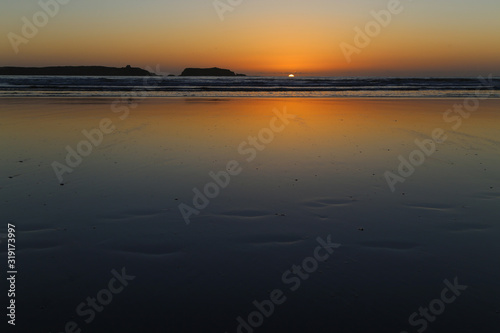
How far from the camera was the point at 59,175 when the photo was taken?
6.76 metres

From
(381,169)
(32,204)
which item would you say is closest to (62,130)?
(32,204)

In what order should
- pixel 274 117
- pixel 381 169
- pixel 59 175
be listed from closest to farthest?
pixel 59 175, pixel 381 169, pixel 274 117

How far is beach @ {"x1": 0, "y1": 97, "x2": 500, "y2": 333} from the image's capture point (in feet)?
9.74

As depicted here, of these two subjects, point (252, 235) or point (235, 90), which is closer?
point (252, 235)

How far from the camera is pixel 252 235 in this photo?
14.3 ft

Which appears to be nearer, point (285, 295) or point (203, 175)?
point (285, 295)

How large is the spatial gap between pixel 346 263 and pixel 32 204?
4.45 m

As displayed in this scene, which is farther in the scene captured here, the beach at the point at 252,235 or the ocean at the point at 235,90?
the ocean at the point at 235,90

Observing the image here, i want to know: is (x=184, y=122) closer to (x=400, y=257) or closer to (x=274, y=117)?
(x=274, y=117)

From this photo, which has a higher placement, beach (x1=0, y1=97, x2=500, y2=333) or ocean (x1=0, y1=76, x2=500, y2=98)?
ocean (x1=0, y1=76, x2=500, y2=98)

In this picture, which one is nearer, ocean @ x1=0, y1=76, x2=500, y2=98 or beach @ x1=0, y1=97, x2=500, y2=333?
beach @ x1=0, y1=97, x2=500, y2=333

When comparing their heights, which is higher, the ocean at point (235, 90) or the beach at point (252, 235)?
the ocean at point (235, 90)

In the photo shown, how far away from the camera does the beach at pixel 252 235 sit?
2.97 metres

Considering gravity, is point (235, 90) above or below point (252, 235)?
above
